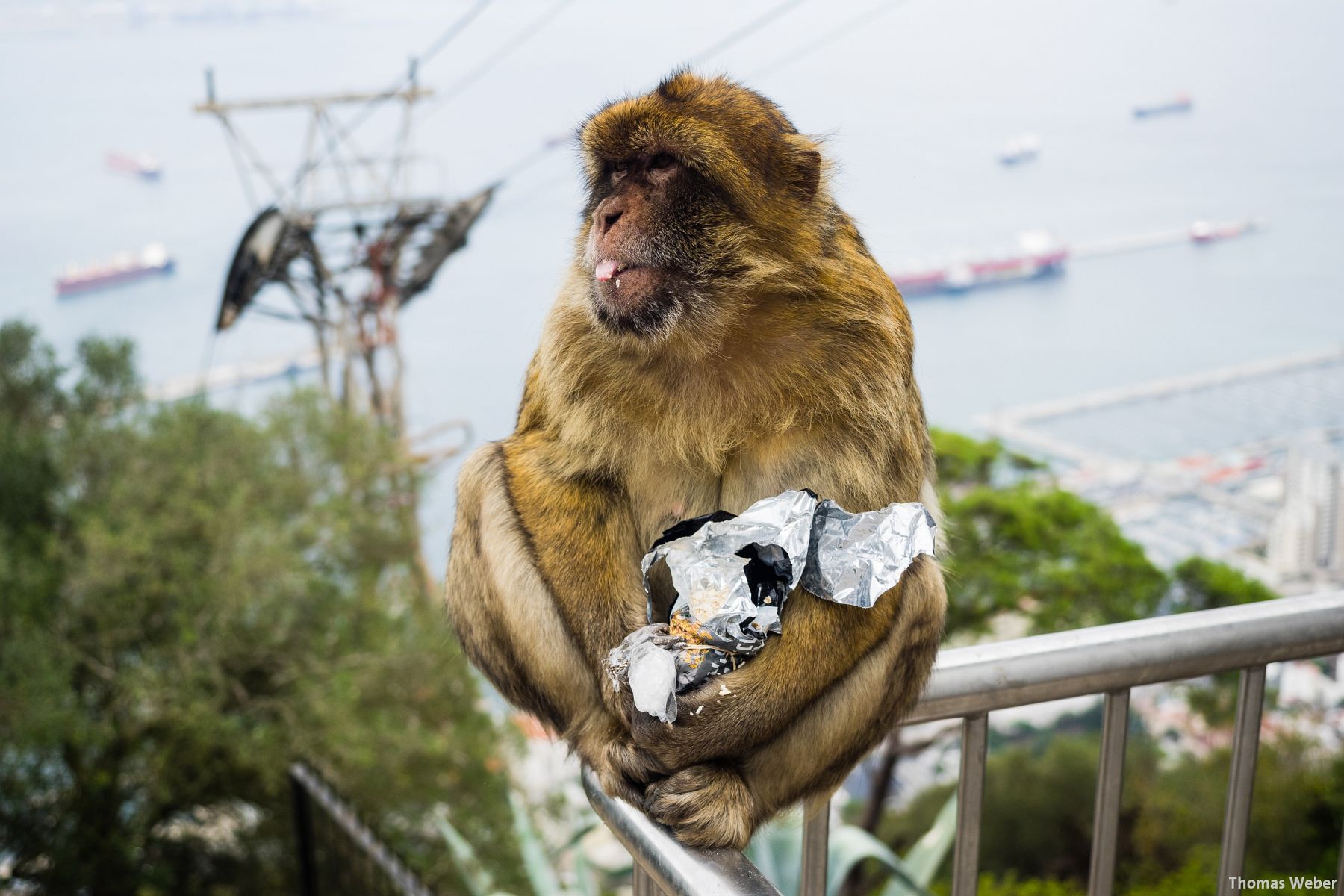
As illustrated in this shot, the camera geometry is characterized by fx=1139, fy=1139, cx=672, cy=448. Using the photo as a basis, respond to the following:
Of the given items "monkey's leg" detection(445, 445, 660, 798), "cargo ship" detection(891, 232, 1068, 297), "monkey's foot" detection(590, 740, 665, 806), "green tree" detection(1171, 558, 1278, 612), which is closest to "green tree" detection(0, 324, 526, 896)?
"monkey's leg" detection(445, 445, 660, 798)

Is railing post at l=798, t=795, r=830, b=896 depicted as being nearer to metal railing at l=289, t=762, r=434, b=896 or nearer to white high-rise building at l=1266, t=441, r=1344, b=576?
metal railing at l=289, t=762, r=434, b=896

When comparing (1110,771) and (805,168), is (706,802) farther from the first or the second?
(805,168)

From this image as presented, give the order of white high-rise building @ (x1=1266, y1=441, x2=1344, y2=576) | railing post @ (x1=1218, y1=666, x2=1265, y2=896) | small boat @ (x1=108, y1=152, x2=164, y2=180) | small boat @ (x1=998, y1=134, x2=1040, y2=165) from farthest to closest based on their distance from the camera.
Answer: small boat @ (x1=108, y1=152, x2=164, y2=180)
small boat @ (x1=998, y1=134, x2=1040, y2=165)
white high-rise building @ (x1=1266, y1=441, x2=1344, y2=576)
railing post @ (x1=1218, y1=666, x2=1265, y2=896)

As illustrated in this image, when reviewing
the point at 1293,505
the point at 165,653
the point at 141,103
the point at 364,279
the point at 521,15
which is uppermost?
the point at 521,15

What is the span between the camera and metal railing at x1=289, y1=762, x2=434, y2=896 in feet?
13.0

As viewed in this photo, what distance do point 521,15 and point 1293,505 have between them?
40.9 feet

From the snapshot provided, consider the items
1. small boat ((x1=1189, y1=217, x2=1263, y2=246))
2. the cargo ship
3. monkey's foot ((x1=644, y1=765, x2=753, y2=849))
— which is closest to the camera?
monkey's foot ((x1=644, y1=765, x2=753, y2=849))

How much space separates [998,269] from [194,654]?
42.1ft

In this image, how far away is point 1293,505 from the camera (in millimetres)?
10109

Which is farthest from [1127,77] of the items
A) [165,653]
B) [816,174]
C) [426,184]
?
[816,174]

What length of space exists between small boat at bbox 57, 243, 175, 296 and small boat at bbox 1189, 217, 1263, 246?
48.3ft

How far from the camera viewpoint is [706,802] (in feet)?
4.13

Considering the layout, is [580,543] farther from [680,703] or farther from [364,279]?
[364,279]

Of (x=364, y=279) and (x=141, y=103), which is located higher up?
(x=141, y=103)
